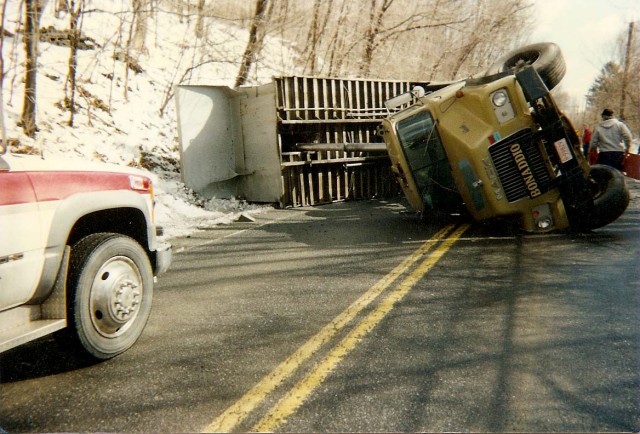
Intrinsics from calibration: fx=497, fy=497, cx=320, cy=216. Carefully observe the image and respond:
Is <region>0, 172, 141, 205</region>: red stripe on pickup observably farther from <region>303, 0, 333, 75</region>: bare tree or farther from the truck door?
<region>303, 0, 333, 75</region>: bare tree

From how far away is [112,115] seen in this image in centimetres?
1442

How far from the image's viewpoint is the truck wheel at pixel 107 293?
10.9ft

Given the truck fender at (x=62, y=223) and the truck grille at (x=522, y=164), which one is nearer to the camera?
the truck fender at (x=62, y=223)

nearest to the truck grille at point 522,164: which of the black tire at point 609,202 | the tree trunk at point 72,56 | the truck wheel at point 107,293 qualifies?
the black tire at point 609,202

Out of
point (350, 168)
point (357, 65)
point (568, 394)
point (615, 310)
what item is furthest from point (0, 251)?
point (357, 65)

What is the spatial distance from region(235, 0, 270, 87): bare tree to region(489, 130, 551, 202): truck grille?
37.8ft

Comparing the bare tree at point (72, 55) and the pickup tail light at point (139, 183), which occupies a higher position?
the bare tree at point (72, 55)

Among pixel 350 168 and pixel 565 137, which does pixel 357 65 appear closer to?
pixel 350 168

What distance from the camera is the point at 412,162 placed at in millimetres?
7980

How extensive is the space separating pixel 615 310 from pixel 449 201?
3.97 meters

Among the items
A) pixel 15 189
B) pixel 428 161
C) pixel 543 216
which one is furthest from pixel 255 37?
pixel 15 189

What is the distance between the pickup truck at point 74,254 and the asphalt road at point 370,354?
0.37 metres

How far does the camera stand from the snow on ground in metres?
11.3

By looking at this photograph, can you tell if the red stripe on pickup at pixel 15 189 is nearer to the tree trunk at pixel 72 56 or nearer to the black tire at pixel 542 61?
the black tire at pixel 542 61
